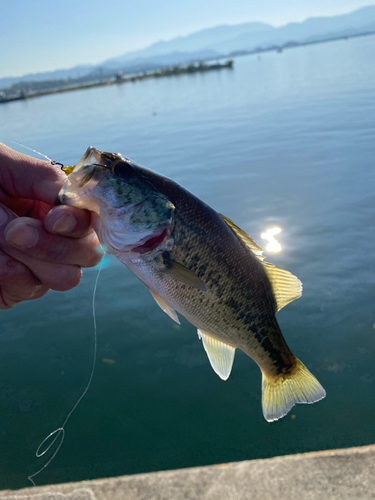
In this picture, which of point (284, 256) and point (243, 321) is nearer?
point (243, 321)

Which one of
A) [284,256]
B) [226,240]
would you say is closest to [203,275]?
[226,240]

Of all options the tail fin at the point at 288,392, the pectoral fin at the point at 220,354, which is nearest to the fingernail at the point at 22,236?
the pectoral fin at the point at 220,354

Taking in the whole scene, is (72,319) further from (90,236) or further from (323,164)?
(323,164)

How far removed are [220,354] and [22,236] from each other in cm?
156

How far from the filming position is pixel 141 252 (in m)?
2.44

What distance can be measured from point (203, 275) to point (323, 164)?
11.7 m

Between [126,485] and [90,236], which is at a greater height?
[90,236]

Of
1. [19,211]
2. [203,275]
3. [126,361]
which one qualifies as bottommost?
[126,361]

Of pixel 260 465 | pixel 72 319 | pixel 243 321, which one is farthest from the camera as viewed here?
pixel 72 319

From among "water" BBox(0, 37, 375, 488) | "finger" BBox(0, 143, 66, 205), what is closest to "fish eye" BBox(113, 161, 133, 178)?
"finger" BBox(0, 143, 66, 205)

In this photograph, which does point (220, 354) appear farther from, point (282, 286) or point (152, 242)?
point (152, 242)

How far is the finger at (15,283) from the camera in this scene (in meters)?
2.57

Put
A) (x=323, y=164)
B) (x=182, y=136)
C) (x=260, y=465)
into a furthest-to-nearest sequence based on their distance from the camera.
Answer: (x=182, y=136), (x=323, y=164), (x=260, y=465)

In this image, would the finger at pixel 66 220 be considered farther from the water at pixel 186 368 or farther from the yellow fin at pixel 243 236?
the water at pixel 186 368
